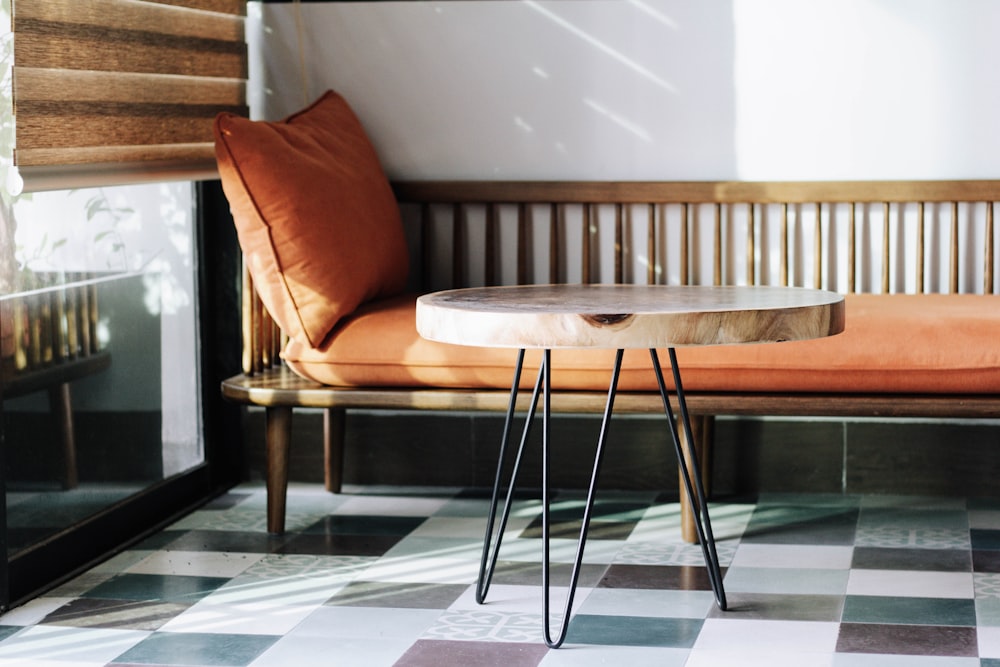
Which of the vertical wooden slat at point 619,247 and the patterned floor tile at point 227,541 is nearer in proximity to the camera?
the patterned floor tile at point 227,541

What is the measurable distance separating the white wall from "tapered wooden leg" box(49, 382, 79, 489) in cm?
115

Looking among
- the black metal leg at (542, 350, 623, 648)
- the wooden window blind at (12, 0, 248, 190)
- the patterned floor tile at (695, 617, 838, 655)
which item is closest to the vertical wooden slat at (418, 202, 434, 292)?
the wooden window blind at (12, 0, 248, 190)

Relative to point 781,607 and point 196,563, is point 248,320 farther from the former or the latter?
point 781,607

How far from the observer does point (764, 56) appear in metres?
3.37

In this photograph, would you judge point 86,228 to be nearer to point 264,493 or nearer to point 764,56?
point 264,493

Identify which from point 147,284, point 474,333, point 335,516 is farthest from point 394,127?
point 474,333

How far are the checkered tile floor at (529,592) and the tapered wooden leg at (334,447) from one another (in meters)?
0.13

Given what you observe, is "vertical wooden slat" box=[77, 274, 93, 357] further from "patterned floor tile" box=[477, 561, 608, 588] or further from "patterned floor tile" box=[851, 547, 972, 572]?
"patterned floor tile" box=[851, 547, 972, 572]

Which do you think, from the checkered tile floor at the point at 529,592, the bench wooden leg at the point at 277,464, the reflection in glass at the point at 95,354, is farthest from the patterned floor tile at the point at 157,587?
the bench wooden leg at the point at 277,464

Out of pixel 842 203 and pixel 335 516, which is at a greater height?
pixel 842 203

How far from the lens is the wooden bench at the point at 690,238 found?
3.32 m

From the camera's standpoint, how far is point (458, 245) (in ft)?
11.6

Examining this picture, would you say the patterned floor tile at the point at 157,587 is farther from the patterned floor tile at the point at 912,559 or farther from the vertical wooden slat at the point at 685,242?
the vertical wooden slat at the point at 685,242

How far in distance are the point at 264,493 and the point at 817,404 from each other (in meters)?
1.47
